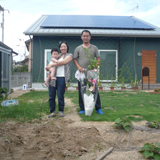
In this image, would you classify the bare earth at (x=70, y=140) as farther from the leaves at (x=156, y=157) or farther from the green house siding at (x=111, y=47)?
the green house siding at (x=111, y=47)

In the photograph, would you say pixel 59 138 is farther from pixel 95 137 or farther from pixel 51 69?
pixel 51 69

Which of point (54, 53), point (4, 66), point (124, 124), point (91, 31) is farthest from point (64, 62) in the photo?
point (91, 31)

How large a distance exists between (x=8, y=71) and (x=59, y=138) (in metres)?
5.62

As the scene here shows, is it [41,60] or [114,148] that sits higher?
[41,60]

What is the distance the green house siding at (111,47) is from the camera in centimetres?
801

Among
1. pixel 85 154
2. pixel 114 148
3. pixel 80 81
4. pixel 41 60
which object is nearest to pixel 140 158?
pixel 114 148

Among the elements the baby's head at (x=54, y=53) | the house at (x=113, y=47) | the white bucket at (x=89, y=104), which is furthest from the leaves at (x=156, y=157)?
the house at (x=113, y=47)

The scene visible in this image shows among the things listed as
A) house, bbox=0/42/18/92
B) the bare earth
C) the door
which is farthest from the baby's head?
the door

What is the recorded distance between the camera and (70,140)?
2078mm

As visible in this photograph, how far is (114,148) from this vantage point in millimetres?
1980

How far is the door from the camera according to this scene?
27.9 ft

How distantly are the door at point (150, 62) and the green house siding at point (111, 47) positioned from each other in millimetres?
188

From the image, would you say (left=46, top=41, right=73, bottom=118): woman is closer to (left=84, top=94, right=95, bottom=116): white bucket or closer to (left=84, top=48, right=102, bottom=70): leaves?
(left=84, top=48, right=102, bottom=70): leaves

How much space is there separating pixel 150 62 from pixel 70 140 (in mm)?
7506
